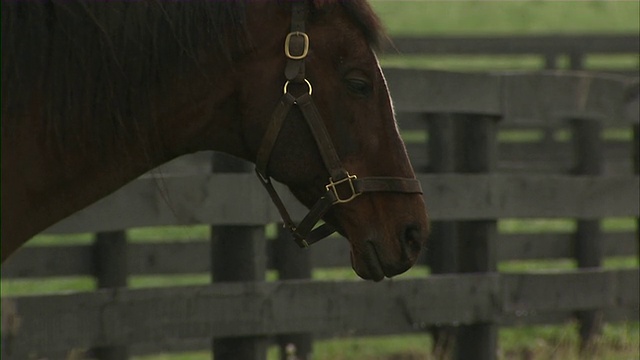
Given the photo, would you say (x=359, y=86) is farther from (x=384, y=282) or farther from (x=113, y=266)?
(x=113, y=266)

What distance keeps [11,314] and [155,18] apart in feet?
5.47

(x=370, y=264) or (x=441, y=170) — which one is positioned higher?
(x=441, y=170)

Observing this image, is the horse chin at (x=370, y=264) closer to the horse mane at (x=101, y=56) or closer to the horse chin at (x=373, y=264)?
the horse chin at (x=373, y=264)

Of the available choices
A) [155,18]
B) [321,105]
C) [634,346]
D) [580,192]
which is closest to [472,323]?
[580,192]

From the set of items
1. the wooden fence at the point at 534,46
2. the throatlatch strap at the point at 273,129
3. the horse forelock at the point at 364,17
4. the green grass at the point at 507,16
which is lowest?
the throatlatch strap at the point at 273,129

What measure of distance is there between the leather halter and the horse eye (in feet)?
0.40

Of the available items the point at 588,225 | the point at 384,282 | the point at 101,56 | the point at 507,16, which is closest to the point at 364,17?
the point at 101,56

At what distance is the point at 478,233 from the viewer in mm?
5883

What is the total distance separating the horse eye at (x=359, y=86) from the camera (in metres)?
3.57

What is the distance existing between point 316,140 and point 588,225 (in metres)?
5.19

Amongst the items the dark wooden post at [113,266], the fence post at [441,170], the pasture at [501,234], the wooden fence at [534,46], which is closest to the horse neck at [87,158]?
the pasture at [501,234]

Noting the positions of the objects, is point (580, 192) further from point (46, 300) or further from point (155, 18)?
point (155, 18)

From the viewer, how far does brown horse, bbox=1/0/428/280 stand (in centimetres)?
325

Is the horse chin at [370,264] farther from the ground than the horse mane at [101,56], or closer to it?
closer to it
